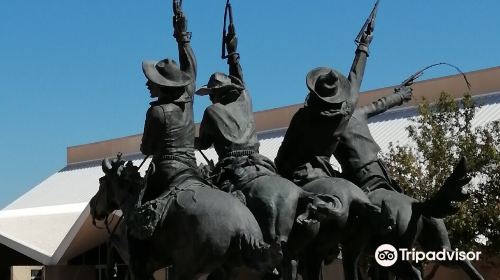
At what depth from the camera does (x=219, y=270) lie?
26.6 feet

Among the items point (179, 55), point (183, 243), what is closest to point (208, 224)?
point (183, 243)

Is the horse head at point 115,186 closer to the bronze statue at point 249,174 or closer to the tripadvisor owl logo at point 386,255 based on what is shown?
the bronze statue at point 249,174

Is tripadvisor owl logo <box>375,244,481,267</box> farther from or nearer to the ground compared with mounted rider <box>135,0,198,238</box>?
nearer to the ground

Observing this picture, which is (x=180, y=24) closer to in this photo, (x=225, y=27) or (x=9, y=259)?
(x=225, y=27)

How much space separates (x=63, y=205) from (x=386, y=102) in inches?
1127

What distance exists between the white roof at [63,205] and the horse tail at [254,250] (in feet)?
63.1

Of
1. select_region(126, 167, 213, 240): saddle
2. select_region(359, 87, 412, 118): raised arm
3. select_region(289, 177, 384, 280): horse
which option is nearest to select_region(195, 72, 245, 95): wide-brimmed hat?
select_region(289, 177, 384, 280): horse

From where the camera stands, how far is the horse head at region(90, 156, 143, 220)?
27.8 feet

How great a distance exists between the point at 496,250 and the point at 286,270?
10484mm

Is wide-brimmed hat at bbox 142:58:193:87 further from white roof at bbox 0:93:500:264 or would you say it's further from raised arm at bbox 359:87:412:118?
white roof at bbox 0:93:500:264

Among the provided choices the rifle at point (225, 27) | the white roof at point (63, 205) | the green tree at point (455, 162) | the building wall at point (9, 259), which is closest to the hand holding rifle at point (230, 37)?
the rifle at point (225, 27)

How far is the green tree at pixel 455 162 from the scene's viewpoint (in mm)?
18125

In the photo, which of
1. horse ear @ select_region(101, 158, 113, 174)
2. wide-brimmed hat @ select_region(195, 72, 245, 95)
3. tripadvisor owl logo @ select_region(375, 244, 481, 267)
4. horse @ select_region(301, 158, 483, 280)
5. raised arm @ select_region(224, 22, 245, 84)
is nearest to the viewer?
horse ear @ select_region(101, 158, 113, 174)

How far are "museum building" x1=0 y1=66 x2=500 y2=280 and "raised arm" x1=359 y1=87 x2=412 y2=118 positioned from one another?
11494mm
